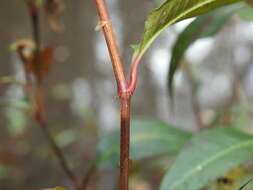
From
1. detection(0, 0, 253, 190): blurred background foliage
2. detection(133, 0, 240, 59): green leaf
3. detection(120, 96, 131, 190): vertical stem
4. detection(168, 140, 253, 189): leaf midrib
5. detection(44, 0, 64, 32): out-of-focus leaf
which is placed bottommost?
detection(0, 0, 253, 190): blurred background foliage

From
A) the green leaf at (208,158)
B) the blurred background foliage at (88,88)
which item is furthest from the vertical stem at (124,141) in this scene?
the blurred background foliage at (88,88)

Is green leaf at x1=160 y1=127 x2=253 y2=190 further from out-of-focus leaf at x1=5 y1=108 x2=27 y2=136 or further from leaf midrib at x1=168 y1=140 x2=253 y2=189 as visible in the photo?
out-of-focus leaf at x1=5 y1=108 x2=27 y2=136

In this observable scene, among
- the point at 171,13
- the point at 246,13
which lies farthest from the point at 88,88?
the point at 171,13

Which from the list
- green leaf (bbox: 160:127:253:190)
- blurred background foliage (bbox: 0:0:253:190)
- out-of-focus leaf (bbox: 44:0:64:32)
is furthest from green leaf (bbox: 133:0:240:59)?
blurred background foliage (bbox: 0:0:253:190)

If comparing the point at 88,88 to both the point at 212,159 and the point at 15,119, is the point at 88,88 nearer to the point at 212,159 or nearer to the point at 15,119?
the point at 15,119

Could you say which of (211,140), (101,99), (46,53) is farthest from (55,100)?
(211,140)
